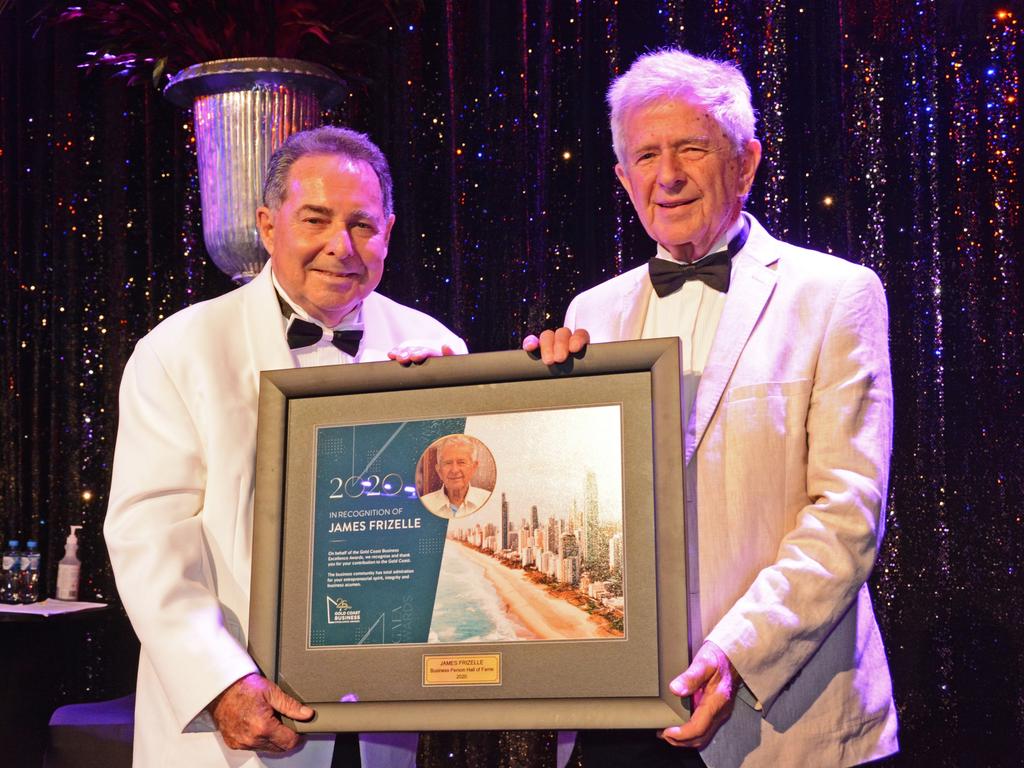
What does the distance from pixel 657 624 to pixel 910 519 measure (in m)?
1.42

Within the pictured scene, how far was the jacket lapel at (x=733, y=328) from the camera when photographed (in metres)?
1.88

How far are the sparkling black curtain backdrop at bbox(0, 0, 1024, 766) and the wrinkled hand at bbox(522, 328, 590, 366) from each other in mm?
1327

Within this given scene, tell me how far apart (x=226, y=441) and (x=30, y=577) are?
196 centimetres

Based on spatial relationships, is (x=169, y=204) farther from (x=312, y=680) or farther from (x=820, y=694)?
(x=820, y=694)

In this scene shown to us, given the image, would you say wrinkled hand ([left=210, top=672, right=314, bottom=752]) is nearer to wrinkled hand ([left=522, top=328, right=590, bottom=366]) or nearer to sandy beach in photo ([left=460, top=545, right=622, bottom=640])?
sandy beach in photo ([left=460, top=545, right=622, bottom=640])

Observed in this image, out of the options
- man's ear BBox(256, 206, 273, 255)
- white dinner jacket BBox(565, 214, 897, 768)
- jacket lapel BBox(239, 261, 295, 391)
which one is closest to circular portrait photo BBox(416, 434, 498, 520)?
white dinner jacket BBox(565, 214, 897, 768)

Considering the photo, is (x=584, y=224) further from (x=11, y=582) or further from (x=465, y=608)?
(x=11, y=582)

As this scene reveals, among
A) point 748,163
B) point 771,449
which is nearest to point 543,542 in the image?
point 771,449

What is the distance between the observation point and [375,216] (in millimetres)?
2150

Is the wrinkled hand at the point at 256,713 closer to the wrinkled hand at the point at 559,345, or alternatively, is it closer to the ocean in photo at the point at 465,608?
the ocean in photo at the point at 465,608

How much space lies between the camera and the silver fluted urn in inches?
113

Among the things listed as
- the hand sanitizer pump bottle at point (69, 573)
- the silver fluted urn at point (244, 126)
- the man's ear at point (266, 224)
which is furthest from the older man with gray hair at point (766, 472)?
the hand sanitizer pump bottle at point (69, 573)

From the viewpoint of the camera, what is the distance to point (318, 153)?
2.15 m

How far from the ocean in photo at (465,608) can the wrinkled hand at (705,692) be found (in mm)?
257
